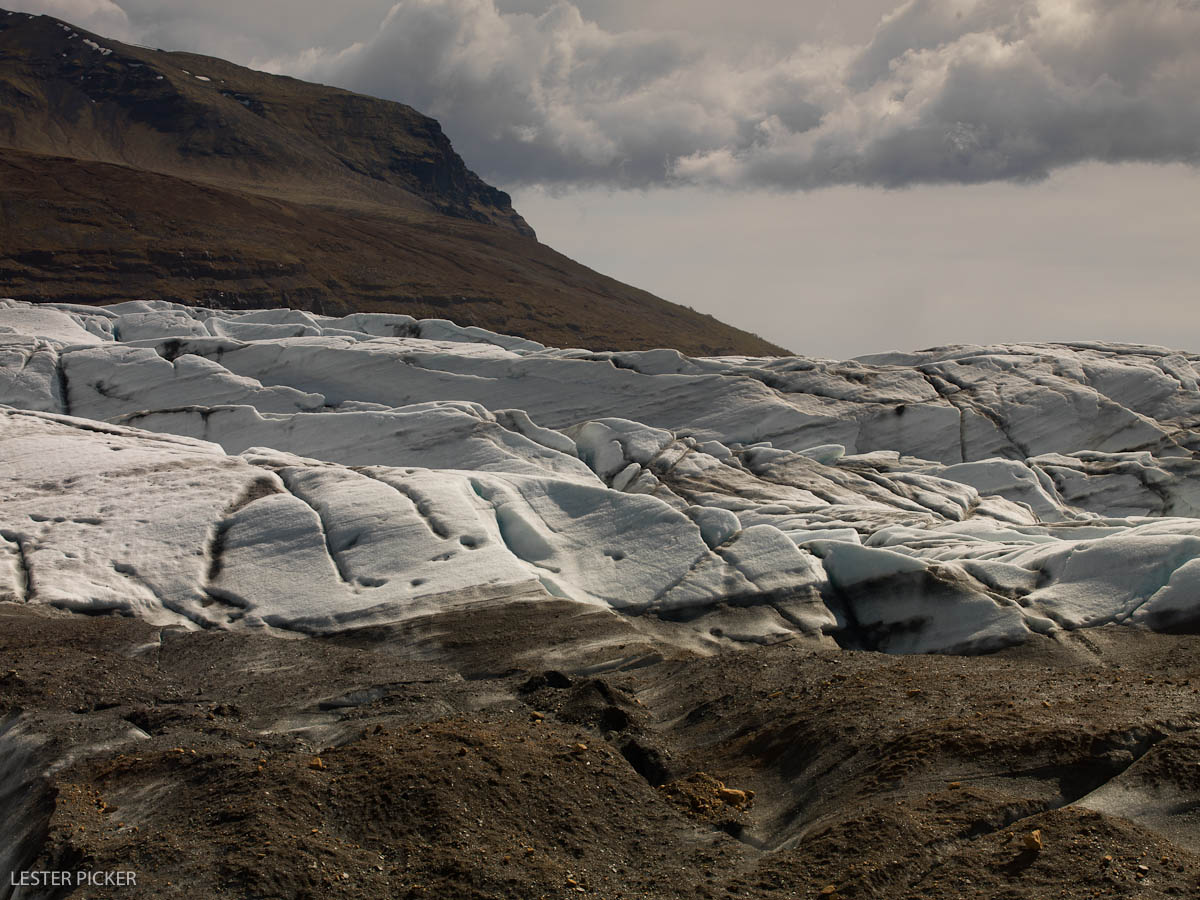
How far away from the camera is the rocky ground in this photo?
30.4ft

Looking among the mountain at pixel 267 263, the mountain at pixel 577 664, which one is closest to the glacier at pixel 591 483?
the mountain at pixel 577 664

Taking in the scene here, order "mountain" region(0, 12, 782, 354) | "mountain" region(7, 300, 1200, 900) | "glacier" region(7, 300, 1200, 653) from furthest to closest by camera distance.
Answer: "mountain" region(0, 12, 782, 354), "glacier" region(7, 300, 1200, 653), "mountain" region(7, 300, 1200, 900)

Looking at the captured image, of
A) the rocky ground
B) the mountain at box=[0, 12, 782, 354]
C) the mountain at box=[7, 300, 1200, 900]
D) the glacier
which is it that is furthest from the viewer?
the mountain at box=[0, 12, 782, 354]

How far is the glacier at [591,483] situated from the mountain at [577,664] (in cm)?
13

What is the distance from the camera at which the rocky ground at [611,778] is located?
9.26 m

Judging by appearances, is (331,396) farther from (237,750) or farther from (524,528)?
(237,750)

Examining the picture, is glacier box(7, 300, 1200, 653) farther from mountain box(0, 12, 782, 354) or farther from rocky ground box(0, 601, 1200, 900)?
mountain box(0, 12, 782, 354)

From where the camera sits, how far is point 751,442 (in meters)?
45.4

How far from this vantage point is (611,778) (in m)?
11.7

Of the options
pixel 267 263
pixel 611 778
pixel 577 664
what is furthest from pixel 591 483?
pixel 267 263

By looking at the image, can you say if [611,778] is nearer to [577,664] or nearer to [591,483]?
[577,664]

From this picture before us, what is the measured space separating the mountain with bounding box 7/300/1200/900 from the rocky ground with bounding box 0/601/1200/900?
5 cm

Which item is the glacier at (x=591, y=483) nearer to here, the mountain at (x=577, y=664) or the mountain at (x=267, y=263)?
the mountain at (x=577, y=664)

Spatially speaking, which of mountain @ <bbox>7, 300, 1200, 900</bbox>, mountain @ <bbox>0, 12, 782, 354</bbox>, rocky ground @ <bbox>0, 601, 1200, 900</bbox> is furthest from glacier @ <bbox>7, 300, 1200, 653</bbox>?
mountain @ <bbox>0, 12, 782, 354</bbox>
